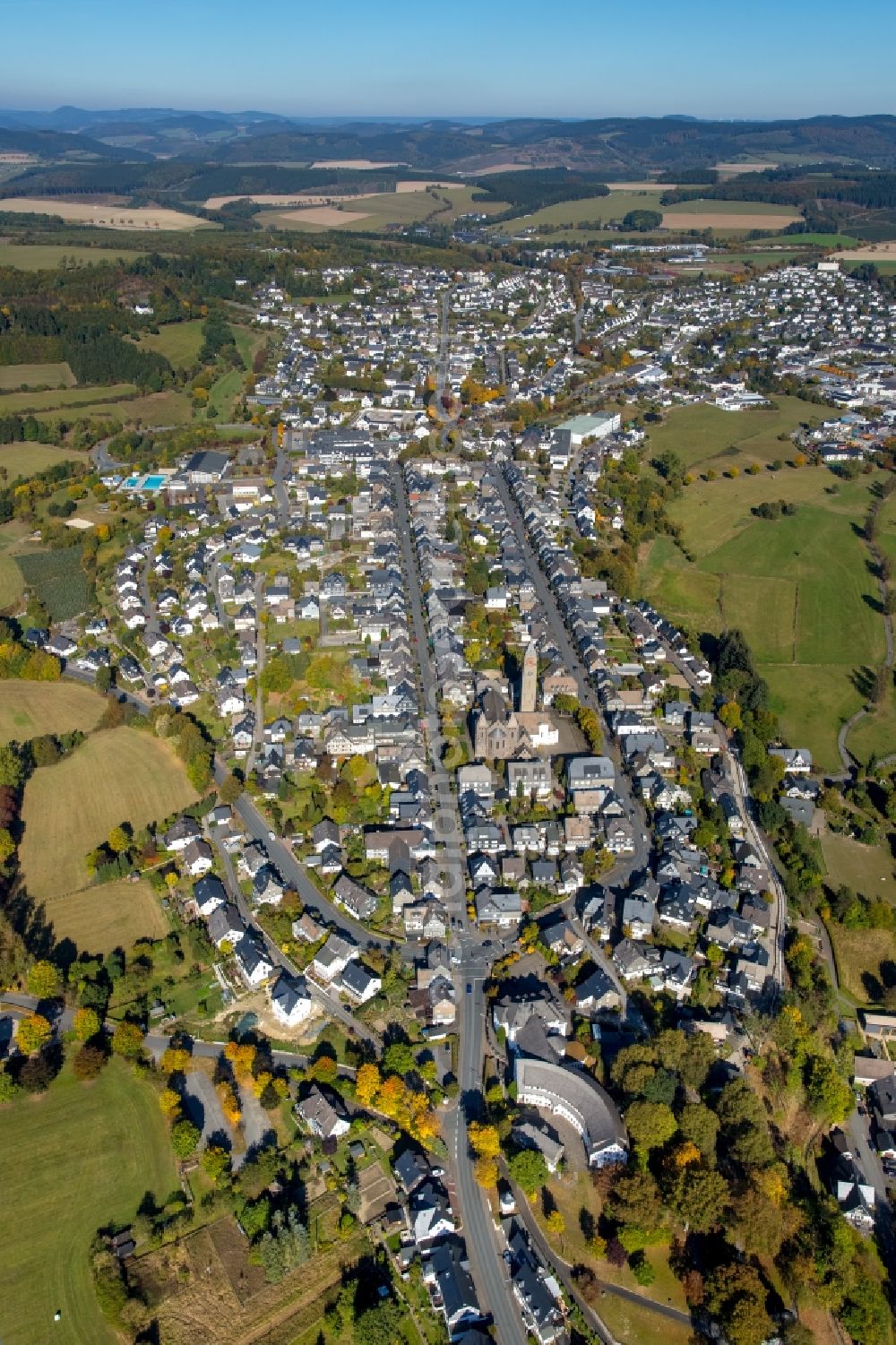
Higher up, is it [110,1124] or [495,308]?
[495,308]

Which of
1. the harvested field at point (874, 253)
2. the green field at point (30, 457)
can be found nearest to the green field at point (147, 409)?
the green field at point (30, 457)

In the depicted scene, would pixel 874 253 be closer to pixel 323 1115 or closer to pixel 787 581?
pixel 787 581

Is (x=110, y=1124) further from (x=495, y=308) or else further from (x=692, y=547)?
(x=495, y=308)

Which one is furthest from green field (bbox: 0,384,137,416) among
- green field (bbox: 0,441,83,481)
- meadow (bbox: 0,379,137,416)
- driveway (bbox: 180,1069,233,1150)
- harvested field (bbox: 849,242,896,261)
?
harvested field (bbox: 849,242,896,261)

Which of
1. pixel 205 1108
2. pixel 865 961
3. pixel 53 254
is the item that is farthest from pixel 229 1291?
pixel 53 254

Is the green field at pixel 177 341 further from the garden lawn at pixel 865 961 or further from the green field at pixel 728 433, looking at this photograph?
the garden lawn at pixel 865 961

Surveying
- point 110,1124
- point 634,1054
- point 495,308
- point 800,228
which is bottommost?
point 110,1124

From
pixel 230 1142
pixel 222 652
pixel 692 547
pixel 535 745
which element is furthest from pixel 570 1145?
pixel 692 547
